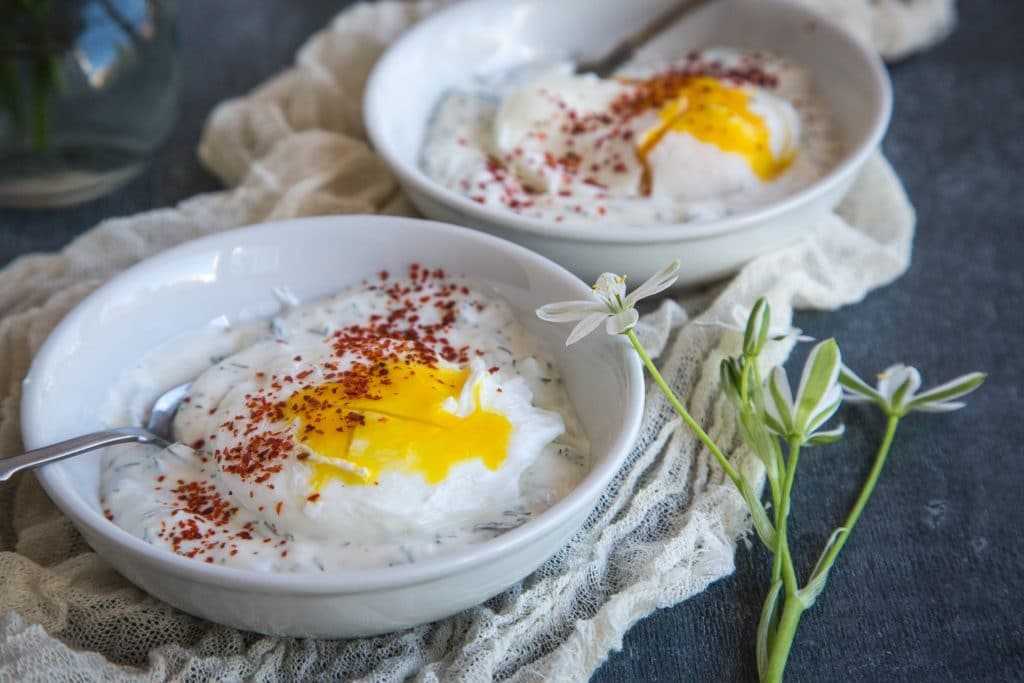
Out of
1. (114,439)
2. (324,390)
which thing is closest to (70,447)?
(114,439)

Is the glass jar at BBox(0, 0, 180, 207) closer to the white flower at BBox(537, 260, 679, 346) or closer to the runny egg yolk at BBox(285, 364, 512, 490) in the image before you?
the runny egg yolk at BBox(285, 364, 512, 490)

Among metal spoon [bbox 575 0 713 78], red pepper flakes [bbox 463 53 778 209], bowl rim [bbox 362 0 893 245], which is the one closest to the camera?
bowl rim [bbox 362 0 893 245]

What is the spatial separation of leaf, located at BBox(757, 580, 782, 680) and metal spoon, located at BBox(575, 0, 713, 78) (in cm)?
144

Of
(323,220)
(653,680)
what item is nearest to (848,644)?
(653,680)

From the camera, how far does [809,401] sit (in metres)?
1.51

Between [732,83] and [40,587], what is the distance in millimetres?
1685

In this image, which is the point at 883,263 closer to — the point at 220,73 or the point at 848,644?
the point at 848,644

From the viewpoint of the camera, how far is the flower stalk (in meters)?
1.44

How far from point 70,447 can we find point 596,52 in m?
1.66

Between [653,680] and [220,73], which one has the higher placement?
[220,73]

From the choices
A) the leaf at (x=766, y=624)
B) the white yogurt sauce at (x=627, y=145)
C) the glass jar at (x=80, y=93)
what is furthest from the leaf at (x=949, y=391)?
the glass jar at (x=80, y=93)

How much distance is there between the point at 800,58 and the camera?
2.52 m

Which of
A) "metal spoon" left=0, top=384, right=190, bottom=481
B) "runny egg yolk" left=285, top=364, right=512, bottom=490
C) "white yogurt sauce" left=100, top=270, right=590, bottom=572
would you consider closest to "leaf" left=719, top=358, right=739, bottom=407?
"white yogurt sauce" left=100, top=270, right=590, bottom=572

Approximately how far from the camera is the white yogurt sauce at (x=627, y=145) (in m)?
2.07
